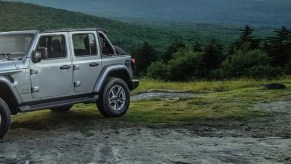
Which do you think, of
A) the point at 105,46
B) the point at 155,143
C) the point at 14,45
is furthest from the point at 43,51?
the point at 155,143

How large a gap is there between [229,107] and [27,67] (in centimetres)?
632

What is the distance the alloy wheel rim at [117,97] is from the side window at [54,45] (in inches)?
65.3

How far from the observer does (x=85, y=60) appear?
11.6 metres

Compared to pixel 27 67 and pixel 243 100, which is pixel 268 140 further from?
Answer: pixel 243 100

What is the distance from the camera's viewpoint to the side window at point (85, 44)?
11.6m

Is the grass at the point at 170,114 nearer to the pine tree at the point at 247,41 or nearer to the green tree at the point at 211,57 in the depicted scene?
the green tree at the point at 211,57

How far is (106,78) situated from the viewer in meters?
12.2

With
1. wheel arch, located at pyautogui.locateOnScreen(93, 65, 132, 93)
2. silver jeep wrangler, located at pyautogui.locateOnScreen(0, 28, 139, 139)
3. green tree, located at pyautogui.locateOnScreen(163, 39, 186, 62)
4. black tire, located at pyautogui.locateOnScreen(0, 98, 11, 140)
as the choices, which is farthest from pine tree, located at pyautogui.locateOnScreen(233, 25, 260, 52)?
black tire, located at pyautogui.locateOnScreen(0, 98, 11, 140)

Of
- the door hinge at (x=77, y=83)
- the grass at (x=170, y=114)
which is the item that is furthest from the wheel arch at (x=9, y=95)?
the door hinge at (x=77, y=83)

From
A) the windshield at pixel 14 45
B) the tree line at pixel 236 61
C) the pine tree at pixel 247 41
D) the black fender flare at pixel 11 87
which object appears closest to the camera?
the black fender flare at pixel 11 87

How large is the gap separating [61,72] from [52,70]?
274mm

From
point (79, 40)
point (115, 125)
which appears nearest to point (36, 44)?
point (79, 40)

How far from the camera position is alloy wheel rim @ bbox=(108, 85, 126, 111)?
1228 centimetres

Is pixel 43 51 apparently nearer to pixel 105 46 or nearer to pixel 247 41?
pixel 105 46
